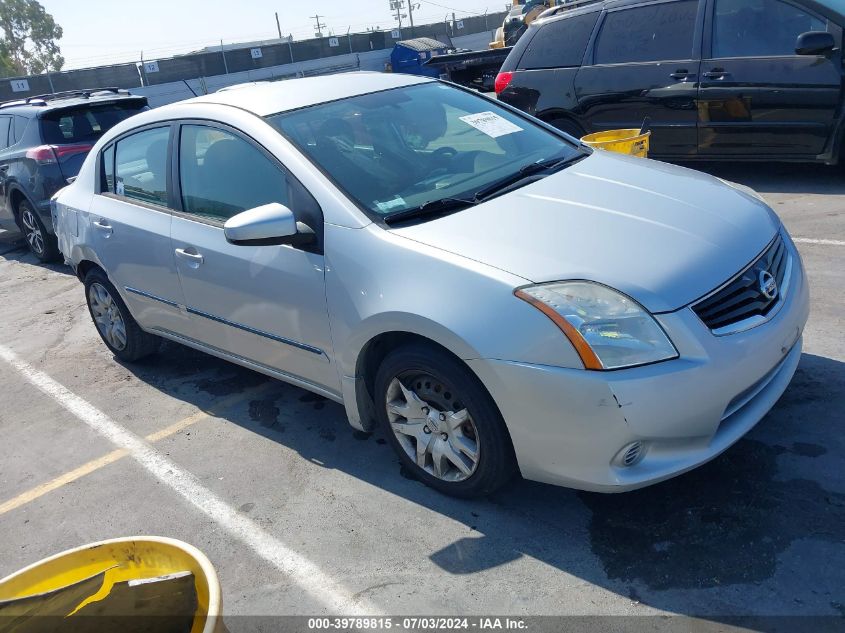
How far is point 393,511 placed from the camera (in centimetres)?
324

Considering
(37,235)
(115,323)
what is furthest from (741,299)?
(37,235)

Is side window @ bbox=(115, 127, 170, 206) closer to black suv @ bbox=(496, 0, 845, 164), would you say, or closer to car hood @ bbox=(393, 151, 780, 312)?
car hood @ bbox=(393, 151, 780, 312)

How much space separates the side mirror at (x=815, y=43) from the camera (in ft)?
20.6

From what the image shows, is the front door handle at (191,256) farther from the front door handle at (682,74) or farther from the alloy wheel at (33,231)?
the alloy wheel at (33,231)

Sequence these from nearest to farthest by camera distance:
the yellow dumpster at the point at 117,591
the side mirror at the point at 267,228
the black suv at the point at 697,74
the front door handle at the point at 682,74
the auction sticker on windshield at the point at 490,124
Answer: the yellow dumpster at the point at 117,591
the side mirror at the point at 267,228
the auction sticker on windshield at the point at 490,124
the black suv at the point at 697,74
the front door handle at the point at 682,74

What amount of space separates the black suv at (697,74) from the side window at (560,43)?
0.04ft

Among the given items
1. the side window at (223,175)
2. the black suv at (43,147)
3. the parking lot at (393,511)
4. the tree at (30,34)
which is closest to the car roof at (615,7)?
the parking lot at (393,511)

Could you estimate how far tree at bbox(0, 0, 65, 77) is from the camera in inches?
3282

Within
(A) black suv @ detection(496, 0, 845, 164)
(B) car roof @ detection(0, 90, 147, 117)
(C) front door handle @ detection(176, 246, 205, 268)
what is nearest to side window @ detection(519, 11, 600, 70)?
(A) black suv @ detection(496, 0, 845, 164)

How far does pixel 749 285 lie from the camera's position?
2916 mm

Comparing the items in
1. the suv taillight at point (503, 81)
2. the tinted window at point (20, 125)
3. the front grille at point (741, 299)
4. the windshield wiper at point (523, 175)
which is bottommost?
the front grille at point (741, 299)

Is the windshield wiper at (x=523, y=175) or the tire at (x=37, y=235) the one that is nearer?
the windshield wiper at (x=523, y=175)

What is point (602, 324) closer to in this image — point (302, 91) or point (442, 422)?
point (442, 422)

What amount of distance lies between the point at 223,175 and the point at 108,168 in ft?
4.91
